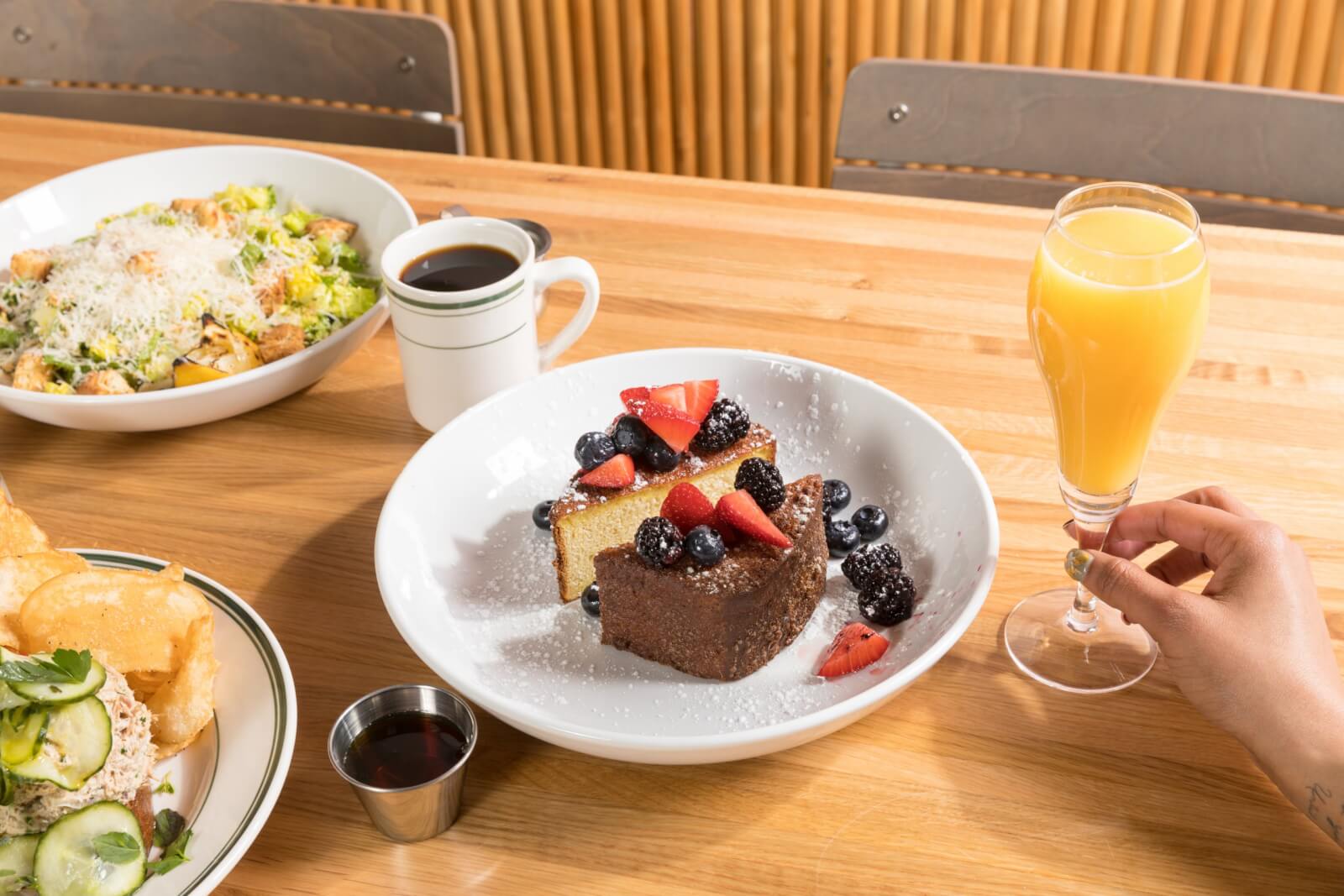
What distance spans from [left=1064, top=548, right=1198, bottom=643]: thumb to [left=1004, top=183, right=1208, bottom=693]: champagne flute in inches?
3.6

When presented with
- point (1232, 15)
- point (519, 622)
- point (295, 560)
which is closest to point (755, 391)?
point (519, 622)

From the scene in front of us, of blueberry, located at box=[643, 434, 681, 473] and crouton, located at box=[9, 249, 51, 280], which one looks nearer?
blueberry, located at box=[643, 434, 681, 473]

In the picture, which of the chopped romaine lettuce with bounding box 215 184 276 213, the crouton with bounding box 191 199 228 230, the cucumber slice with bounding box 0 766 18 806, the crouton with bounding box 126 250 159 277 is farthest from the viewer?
the chopped romaine lettuce with bounding box 215 184 276 213

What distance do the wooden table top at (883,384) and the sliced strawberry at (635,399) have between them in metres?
0.36

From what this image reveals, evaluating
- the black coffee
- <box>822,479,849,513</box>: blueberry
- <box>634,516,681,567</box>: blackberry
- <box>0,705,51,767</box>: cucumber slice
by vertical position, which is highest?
the black coffee

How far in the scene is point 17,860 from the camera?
914mm

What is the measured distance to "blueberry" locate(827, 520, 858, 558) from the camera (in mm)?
1392

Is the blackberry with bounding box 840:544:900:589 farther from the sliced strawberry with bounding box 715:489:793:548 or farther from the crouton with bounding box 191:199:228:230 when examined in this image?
the crouton with bounding box 191:199:228:230

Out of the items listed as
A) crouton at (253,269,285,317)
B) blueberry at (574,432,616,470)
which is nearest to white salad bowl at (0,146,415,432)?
crouton at (253,269,285,317)

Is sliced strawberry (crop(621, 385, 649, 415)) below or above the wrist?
above

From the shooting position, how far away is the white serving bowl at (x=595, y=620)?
1132 millimetres

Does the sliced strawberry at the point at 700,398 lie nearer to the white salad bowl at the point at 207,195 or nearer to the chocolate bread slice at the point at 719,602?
the chocolate bread slice at the point at 719,602

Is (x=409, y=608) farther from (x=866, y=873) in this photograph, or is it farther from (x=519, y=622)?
(x=866, y=873)

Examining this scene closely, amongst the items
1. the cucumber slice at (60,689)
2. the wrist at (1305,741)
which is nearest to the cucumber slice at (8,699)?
the cucumber slice at (60,689)
